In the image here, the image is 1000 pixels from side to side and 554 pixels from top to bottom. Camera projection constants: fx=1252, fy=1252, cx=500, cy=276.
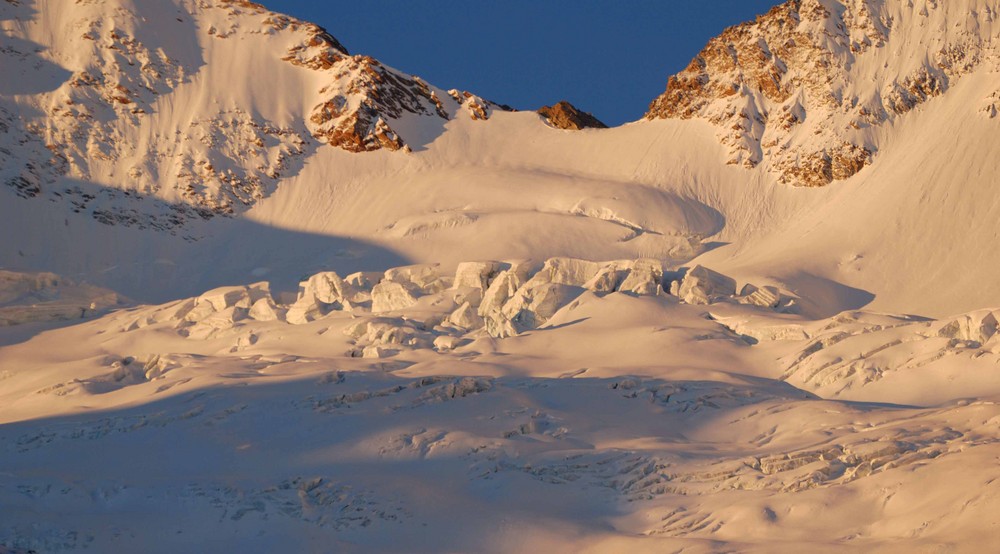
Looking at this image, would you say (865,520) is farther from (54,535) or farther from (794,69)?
(794,69)

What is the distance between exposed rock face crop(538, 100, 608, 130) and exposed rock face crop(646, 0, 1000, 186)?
6.39 m

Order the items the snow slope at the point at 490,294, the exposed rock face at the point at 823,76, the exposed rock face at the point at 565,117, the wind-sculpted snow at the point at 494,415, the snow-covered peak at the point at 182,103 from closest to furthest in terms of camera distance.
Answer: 1. the wind-sculpted snow at the point at 494,415
2. the snow slope at the point at 490,294
3. the exposed rock face at the point at 823,76
4. the snow-covered peak at the point at 182,103
5. the exposed rock face at the point at 565,117

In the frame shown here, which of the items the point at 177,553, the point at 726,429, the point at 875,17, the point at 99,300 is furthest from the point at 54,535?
the point at 875,17

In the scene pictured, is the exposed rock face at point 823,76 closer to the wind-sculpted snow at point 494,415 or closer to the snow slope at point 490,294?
the snow slope at point 490,294

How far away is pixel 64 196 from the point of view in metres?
75.0

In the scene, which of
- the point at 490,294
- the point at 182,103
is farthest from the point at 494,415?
the point at 182,103

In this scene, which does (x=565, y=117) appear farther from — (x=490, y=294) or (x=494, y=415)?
(x=494, y=415)

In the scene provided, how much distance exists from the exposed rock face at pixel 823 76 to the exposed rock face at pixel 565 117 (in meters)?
6.39

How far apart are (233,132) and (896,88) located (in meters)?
42.2

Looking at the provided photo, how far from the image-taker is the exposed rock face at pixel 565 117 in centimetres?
9006

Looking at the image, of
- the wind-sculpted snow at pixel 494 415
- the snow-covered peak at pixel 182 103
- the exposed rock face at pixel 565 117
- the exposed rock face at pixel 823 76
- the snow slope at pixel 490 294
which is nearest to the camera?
the wind-sculpted snow at pixel 494 415

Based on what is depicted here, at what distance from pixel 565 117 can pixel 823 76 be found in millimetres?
20022

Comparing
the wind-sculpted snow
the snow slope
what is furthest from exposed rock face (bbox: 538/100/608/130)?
the wind-sculpted snow

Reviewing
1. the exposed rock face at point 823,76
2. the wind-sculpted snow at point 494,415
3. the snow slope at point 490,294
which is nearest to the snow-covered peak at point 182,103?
the snow slope at point 490,294
